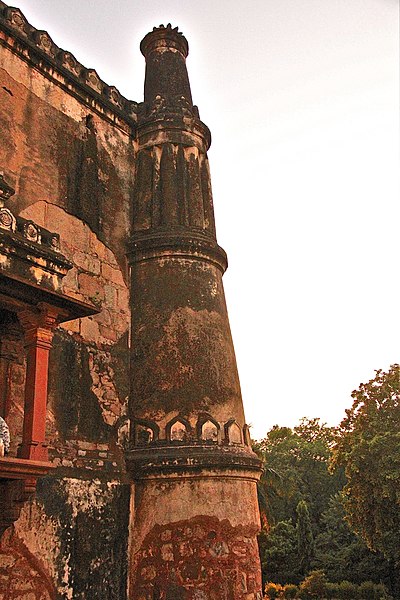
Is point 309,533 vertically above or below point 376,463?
below

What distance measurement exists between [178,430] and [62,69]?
15.7ft

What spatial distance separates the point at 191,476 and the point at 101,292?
2433 mm

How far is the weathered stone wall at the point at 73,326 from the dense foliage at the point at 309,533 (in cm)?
1230

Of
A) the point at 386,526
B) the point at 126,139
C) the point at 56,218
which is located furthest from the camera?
the point at 386,526

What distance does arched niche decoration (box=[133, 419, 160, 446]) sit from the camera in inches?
259

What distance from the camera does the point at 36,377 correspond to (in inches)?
191

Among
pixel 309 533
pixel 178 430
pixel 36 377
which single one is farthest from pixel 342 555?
pixel 36 377

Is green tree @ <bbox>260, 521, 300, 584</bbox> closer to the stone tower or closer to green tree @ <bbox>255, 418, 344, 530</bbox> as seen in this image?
green tree @ <bbox>255, 418, 344, 530</bbox>

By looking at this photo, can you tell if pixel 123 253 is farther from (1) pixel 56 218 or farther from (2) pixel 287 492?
(2) pixel 287 492

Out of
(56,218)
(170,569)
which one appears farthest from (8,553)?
(56,218)

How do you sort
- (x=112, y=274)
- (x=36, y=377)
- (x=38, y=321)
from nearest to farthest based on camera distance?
(x=36, y=377)
(x=38, y=321)
(x=112, y=274)

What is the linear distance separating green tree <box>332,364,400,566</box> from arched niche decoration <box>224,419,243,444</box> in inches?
413

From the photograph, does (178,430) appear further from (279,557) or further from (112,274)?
(279,557)

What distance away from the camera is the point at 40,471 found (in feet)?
15.1
